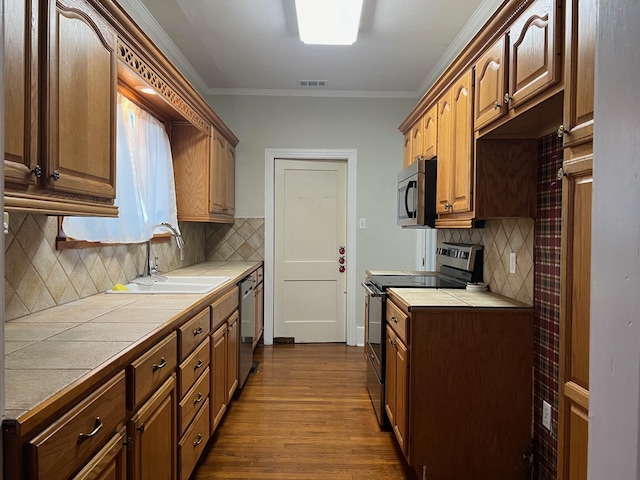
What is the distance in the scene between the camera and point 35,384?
0.95m

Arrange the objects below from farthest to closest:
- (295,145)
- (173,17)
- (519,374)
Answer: (295,145), (173,17), (519,374)

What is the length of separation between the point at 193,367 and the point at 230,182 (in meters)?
2.56

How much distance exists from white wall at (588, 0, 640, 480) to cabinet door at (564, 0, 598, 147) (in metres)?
0.55

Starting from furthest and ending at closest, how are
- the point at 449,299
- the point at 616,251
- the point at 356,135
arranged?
the point at 356,135 → the point at 449,299 → the point at 616,251

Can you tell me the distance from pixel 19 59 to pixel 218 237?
3361 mm

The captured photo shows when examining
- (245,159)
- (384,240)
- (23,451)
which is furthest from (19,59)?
(384,240)

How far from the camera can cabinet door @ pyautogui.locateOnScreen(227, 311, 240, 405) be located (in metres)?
2.69

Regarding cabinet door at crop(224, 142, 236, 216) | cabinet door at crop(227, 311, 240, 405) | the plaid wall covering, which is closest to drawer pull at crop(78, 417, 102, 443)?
cabinet door at crop(227, 311, 240, 405)

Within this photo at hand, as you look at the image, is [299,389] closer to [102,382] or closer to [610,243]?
[102,382]

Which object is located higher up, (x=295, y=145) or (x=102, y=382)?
(x=295, y=145)

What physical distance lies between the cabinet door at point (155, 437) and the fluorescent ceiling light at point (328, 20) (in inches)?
88.2

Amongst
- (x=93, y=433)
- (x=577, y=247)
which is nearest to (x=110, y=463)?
(x=93, y=433)

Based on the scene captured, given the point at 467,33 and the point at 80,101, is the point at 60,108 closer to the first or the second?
the point at 80,101

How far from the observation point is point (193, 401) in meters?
1.92
